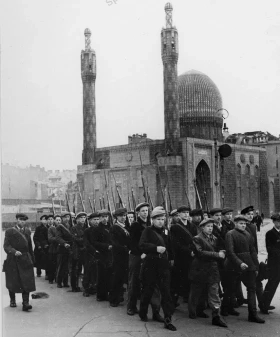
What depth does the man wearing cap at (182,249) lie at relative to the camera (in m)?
7.48

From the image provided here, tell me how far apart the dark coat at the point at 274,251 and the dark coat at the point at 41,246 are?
5509mm

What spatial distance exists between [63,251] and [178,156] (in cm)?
2135

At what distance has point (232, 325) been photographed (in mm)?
6781

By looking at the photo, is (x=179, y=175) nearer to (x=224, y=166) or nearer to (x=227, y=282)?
(x=224, y=166)

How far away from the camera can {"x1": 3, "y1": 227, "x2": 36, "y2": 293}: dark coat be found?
767 centimetres

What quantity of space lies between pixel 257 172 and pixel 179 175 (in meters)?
10.0

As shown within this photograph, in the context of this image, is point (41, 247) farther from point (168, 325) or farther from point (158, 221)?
point (168, 325)

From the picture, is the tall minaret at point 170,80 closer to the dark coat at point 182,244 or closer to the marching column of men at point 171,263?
the marching column of men at point 171,263

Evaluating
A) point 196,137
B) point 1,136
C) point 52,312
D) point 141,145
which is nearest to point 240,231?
point 52,312

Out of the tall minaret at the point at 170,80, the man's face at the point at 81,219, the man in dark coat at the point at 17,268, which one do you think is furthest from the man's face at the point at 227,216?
the tall minaret at the point at 170,80

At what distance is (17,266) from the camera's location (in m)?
7.74

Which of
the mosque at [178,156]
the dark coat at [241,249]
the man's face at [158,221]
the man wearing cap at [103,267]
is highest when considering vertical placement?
the mosque at [178,156]

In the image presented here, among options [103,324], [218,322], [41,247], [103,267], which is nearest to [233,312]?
[218,322]

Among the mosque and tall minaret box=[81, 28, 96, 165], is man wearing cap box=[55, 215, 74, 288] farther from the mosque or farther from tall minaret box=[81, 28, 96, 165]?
tall minaret box=[81, 28, 96, 165]
